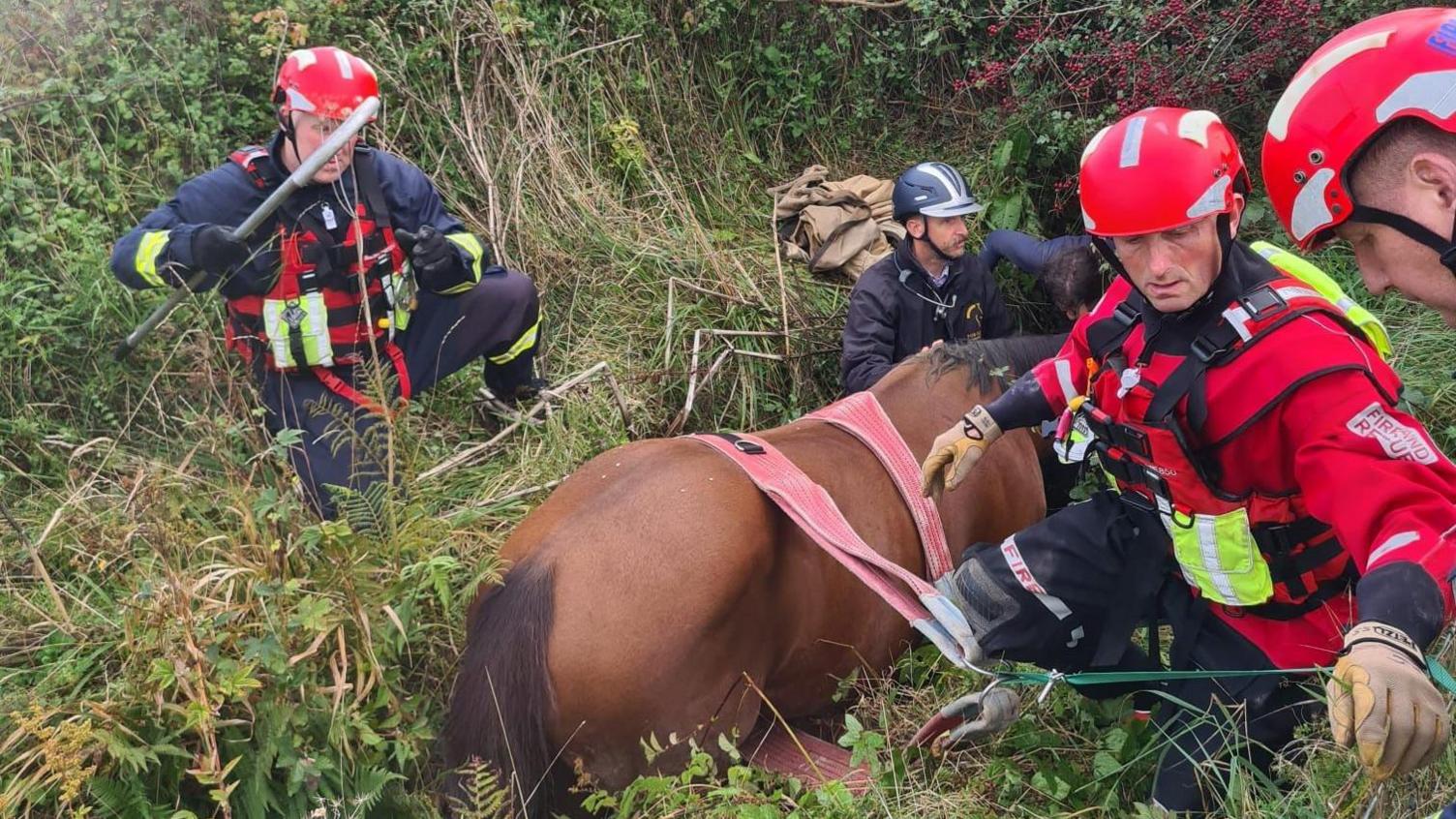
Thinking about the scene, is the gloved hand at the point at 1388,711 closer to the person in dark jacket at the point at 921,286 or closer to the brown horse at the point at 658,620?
the brown horse at the point at 658,620

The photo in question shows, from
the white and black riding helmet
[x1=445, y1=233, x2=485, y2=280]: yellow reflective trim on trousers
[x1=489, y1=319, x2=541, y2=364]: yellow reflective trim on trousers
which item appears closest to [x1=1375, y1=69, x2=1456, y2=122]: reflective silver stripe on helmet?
the white and black riding helmet

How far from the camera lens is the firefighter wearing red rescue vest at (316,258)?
12.7 ft

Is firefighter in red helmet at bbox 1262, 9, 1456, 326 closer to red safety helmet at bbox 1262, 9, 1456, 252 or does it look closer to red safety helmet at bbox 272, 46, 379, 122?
red safety helmet at bbox 1262, 9, 1456, 252

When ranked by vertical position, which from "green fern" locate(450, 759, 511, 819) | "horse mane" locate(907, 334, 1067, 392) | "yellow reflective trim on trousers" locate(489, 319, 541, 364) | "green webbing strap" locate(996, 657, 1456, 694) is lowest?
"green fern" locate(450, 759, 511, 819)

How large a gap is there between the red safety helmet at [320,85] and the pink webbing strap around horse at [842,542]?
180cm

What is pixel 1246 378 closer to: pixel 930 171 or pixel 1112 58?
pixel 930 171

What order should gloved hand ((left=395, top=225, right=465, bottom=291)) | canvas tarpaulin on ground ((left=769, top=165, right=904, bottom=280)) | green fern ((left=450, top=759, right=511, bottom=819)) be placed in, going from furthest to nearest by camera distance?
canvas tarpaulin on ground ((left=769, top=165, right=904, bottom=280))
gloved hand ((left=395, top=225, right=465, bottom=291))
green fern ((left=450, top=759, right=511, bottom=819))

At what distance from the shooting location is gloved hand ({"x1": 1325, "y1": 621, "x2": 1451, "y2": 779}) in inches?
64.9

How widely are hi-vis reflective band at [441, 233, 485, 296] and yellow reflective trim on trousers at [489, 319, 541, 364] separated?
388 millimetres

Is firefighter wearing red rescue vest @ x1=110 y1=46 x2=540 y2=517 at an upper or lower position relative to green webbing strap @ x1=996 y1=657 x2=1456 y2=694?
upper

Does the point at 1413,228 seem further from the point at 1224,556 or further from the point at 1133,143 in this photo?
the point at 1224,556

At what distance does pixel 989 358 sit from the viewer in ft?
12.8

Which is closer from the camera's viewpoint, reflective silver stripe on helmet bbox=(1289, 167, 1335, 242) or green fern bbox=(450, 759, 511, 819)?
reflective silver stripe on helmet bbox=(1289, 167, 1335, 242)

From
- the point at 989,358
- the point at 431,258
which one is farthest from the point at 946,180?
the point at 431,258
